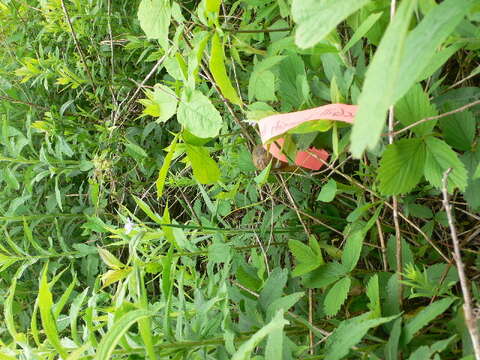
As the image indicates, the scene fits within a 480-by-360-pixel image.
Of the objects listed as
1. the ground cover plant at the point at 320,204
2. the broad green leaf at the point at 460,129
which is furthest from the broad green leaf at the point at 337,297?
the broad green leaf at the point at 460,129

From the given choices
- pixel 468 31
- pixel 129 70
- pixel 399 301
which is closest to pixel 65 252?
pixel 129 70

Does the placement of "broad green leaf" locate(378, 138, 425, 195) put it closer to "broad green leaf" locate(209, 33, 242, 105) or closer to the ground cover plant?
the ground cover plant

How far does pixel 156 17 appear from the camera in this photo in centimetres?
62

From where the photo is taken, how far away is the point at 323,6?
10.6 inches

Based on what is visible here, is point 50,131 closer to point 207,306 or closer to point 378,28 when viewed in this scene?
point 207,306

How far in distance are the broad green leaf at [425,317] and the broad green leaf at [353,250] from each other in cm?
10

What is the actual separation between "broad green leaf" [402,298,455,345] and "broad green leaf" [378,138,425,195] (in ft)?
0.41

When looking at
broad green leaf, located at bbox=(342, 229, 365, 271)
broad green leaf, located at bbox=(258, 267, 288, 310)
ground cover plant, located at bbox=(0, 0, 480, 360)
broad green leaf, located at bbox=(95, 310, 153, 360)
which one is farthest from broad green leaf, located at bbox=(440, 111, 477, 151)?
broad green leaf, located at bbox=(95, 310, 153, 360)

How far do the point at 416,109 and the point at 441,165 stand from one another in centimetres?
6

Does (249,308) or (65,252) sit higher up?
(249,308)

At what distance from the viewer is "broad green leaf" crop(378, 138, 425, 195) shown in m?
0.50

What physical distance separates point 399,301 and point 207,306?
0.24m

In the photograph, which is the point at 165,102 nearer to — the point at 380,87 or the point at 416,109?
the point at 416,109

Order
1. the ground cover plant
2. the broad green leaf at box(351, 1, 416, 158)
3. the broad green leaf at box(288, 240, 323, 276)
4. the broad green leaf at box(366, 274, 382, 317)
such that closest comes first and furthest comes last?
the broad green leaf at box(351, 1, 416, 158)
the ground cover plant
the broad green leaf at box(366, 274, 382, 317)
the broad green leaf at box(288, 240, 323, 276)
